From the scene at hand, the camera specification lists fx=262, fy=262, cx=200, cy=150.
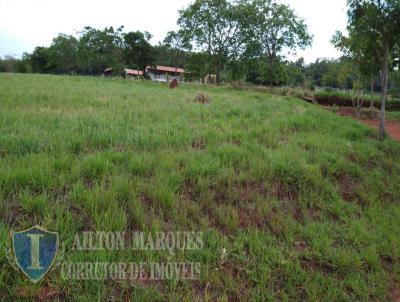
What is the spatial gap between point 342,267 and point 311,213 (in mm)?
904

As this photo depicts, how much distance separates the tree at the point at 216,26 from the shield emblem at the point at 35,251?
32.1 meters

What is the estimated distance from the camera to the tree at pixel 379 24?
7.30 metres

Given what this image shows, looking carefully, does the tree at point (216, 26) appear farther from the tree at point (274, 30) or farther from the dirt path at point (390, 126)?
the dirt path at point (390, 126)

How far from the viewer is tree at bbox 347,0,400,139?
7.30 metres

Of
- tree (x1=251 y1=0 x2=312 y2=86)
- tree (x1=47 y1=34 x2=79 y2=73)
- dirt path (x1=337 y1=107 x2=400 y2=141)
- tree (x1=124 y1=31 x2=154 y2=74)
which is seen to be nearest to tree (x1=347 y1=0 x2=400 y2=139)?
dirt path (x1=337 y1=107 x2=400 y2=141)

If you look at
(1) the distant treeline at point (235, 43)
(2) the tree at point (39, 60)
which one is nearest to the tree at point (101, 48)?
(1) the distant treeline at point (235, 43)

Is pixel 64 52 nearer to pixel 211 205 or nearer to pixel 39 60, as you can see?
pixel 39 60

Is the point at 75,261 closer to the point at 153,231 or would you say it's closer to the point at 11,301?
the point at 11,301

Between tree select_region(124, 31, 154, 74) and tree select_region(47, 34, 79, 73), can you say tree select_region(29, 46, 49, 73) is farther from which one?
tree select_region(124, 31, 154, 74)

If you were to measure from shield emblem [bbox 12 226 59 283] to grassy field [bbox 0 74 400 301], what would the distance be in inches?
2.4

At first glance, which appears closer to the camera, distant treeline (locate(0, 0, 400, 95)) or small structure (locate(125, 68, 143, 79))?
distant treeline (locate(0, 0, 400, 95))

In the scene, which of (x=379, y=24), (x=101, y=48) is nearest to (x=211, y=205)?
(x=379, y=24)

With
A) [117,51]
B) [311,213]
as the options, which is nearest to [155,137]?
[311,213]

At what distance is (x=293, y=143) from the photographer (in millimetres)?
5359
